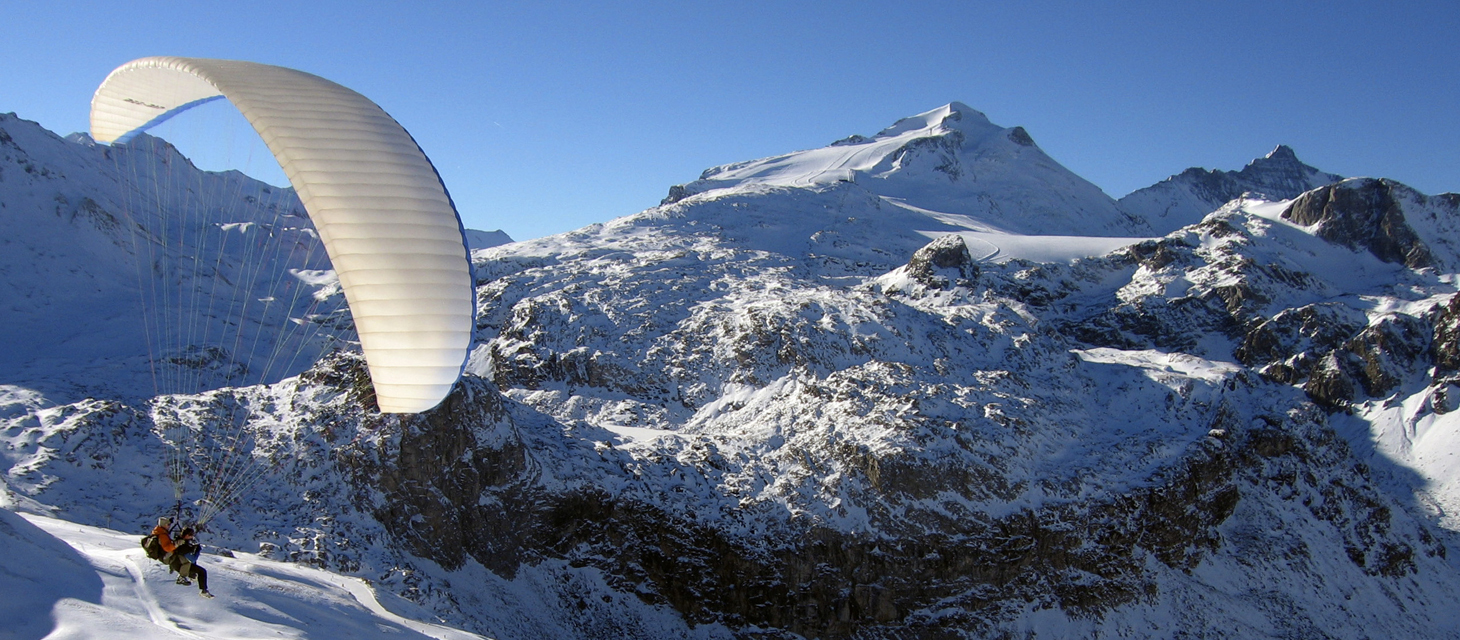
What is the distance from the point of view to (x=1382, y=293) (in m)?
54.9

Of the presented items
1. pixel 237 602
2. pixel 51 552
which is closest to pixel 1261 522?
pixel 237 602

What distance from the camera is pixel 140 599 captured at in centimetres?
1194

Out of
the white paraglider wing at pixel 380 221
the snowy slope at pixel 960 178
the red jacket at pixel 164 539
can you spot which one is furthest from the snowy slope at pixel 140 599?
the snowy slope at pixel 960 178

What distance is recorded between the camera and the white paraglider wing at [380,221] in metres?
11.4

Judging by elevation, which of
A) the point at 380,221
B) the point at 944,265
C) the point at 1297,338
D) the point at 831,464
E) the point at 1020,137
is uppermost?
the point at 1020,137

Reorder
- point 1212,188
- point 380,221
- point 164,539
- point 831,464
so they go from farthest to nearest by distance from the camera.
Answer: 1. point 1212,188
2. point 831,464
3. point 164,539
4. point 380,221

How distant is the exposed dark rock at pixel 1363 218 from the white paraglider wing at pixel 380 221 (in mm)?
68116

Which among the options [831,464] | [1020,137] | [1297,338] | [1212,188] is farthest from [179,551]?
[1212,188]

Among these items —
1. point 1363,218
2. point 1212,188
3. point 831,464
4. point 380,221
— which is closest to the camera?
point 380,221

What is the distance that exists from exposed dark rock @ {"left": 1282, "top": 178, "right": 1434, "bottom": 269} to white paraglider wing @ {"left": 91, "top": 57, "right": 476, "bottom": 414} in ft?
223

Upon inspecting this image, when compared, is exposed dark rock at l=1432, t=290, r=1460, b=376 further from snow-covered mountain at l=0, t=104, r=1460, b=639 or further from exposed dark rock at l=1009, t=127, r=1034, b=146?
exposed dark rock at l=1009, t=127, r=1034, b=146

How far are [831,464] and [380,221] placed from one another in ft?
68.4

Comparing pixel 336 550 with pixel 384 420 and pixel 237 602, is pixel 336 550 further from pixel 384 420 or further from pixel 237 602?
pixel 237 602

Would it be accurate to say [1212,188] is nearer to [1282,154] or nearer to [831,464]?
[1282,154]
